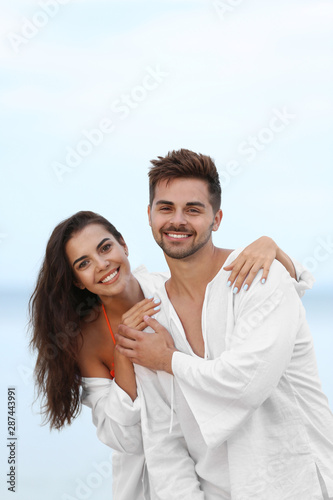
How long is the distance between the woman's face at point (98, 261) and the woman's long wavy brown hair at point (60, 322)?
0.04 meters

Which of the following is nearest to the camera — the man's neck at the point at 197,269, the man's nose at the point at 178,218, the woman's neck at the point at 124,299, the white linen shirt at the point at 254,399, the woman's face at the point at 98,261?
the white linen shirt at the point at 254,399

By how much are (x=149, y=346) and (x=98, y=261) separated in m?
0.50

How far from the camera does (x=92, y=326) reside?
3406 millimetres

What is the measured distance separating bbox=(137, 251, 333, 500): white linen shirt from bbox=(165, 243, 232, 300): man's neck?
5 cm

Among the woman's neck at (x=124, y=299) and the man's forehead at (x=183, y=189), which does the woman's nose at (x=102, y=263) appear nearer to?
the woman's neck at (x=124, y=299)

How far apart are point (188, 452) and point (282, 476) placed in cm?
48

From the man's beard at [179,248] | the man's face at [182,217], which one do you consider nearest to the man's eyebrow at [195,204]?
the man's face at [182,217]

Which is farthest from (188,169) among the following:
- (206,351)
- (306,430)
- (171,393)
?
(306,430)

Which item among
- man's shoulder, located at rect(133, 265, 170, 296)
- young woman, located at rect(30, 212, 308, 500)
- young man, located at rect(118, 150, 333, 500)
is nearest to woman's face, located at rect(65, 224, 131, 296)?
young woman, located at rect(30, 212, 308, 500)

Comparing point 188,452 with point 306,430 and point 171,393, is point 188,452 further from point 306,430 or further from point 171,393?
point 306,430

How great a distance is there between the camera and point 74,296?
3.39m

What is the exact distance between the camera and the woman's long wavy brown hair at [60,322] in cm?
326

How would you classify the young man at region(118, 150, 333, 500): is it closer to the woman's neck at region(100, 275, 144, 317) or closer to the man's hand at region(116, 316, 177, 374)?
the man's hand at region(116, 316, 177, 374)

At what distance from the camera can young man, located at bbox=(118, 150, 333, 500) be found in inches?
102
